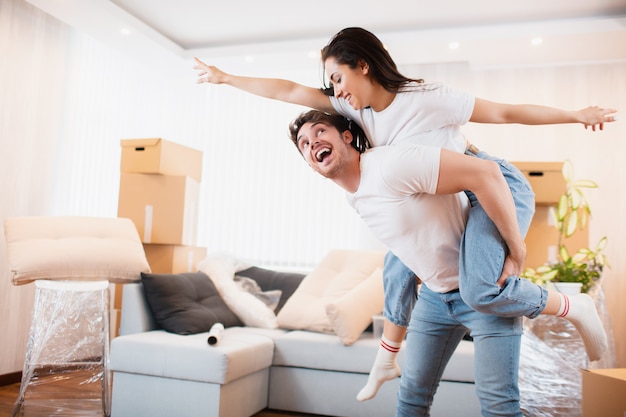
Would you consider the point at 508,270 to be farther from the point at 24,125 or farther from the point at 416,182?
the point at 24,125

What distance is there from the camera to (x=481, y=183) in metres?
1.29

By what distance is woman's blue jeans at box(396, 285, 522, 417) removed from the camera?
1393 millimetres

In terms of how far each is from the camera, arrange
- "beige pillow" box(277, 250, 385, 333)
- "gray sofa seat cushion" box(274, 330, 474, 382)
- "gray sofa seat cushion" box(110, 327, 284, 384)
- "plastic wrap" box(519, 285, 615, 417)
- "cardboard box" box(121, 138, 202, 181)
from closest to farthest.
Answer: "plastic wrap" box(519, 285, 615, 417)
"gray sofa seat cushion" box(110, 327, 284, 384)
"gray sofa seat cushion" box(274, 330, 474, 382)
"beige pillow" box(277, 250, 385, 333)
"cardboard box" box(121, 138, 202, 181)

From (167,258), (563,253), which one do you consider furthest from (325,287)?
(563,253)

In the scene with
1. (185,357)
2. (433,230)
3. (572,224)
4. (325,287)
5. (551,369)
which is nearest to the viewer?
(433,230)

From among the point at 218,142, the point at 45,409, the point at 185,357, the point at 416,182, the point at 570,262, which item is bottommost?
the point at 45,409

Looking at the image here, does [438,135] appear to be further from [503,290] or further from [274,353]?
[274,353]

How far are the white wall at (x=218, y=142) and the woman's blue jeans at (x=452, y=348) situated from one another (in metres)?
2.95

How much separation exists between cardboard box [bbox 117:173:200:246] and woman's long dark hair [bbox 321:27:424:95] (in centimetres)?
242

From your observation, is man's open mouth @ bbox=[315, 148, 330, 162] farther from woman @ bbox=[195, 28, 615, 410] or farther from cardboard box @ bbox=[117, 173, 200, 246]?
cardboard box @ bbox=[117, 173, 200, 246]

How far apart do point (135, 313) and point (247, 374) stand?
2.29ft

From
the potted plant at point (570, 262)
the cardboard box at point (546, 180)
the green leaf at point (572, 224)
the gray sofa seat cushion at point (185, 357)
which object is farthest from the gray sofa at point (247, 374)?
the cardboard box at point (546, 180)

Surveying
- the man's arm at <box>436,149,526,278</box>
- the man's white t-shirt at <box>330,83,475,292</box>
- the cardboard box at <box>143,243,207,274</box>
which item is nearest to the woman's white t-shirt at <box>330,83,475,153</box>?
the man's white t-shirt at <box>330,83,475,292</box>

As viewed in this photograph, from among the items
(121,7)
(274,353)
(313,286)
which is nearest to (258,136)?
(121,7)
